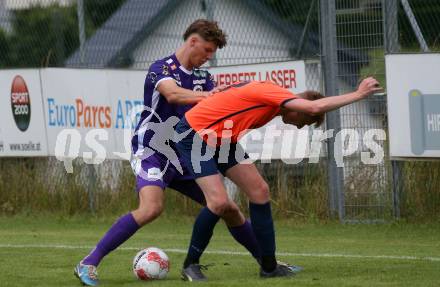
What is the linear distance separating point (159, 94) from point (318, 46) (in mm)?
5424

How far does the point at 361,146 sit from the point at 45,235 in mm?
3837

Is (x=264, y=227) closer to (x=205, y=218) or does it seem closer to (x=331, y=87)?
(x=205, y=218)

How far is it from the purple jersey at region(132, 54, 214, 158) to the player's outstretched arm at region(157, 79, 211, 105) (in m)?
0.14

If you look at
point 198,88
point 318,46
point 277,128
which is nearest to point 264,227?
point 198,88

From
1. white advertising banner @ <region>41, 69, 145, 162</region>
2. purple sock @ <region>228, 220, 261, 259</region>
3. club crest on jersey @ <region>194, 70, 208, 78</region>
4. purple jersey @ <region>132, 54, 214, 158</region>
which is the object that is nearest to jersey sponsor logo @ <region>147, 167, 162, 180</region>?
purple jersey @ <region>132, 54, 214, 158</region>

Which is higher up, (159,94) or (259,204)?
(159,94)

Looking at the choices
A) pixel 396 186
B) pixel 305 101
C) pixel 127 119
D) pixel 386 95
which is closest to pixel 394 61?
pixel 386 95

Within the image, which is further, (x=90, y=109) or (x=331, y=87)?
(x=90, y=109)

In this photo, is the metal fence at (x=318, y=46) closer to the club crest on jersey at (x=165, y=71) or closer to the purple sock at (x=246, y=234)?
the purple sock at (x=246, y=234)

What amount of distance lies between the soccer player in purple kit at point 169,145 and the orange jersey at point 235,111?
0.84 feet

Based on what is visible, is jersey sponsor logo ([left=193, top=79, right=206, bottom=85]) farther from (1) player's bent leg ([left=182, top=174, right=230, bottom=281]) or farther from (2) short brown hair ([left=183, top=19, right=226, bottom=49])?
(1) player's bent leg ([left=182, top=174, right=230, bottom=281])

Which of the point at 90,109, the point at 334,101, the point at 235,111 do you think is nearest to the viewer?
the point at 334,101

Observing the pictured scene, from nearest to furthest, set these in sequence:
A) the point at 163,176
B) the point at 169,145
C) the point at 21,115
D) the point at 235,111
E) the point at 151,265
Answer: the point at 235,111, the point at 151,265, the point at 163,176, the point at 169,145, the point at 21,115

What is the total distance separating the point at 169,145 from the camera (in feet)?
29.2
